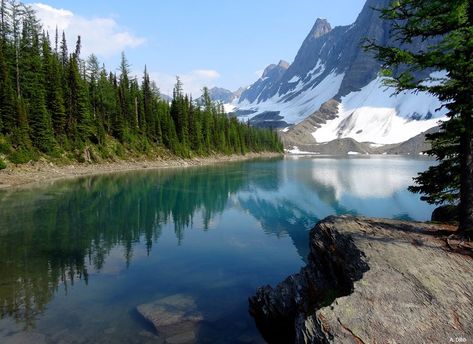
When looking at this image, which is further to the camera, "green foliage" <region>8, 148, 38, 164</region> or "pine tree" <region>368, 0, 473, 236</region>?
"green foliage" <region>8, 148, 38, 164</region>

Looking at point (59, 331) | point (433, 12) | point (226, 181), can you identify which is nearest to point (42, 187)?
point (226, 181)

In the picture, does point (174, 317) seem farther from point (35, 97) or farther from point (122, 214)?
point (35, 97)

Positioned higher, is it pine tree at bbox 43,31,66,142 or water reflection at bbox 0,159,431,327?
pine tree at bbox 43,31,66,142

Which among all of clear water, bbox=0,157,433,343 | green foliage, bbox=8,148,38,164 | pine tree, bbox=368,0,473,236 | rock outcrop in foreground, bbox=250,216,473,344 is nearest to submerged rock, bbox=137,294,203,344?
clear water, bbox=0,157,433,343

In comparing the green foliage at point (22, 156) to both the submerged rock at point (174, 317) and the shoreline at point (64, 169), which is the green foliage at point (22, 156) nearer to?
the shoreline at point (64, 169)

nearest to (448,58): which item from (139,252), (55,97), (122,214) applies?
(139,252)

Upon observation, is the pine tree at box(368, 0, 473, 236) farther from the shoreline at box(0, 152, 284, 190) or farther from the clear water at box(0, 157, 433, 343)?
the shoreline at box(0, 152, 284, 190)

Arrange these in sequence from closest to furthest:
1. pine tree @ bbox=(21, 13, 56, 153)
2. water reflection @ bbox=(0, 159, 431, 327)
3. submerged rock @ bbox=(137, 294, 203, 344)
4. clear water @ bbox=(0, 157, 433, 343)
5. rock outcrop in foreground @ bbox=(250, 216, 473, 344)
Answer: rock outcrop in foreground @ bbox=(250, 216, 473, 344) < submerged rock @ bbox=(137, 294, 203, 344) < clear water @ bbox=(0, 157, 433, 343) < water reflection @ bbox=(0, 159, 431, 327) < pine tree @ bbox=(21, 13, 56, 153)

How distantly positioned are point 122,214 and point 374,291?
1143 inches

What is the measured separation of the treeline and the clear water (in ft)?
58.7

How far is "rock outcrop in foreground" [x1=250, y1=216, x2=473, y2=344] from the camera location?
7836 millimetres

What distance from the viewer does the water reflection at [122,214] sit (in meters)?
17.6

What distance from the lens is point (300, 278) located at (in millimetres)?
13070

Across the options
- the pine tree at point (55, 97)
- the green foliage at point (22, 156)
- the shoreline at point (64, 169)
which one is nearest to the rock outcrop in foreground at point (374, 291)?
the shoreline at point (64, 169)
